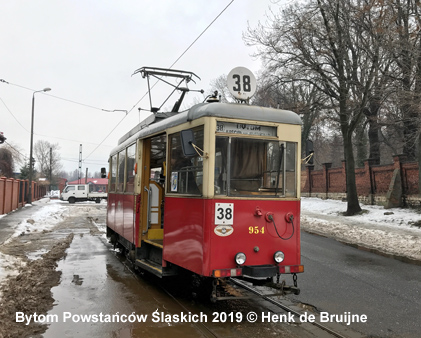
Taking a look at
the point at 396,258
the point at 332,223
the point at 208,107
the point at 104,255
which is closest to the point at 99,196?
the point at 332,223

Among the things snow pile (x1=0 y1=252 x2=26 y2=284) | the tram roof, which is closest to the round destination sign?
the tram roof

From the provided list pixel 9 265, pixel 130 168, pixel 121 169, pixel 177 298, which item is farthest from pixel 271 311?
pixel 9 265

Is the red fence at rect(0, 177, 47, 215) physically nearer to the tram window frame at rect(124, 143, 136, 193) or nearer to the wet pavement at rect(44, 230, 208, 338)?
the wet pavement at rect(44, 230, 208, 338)

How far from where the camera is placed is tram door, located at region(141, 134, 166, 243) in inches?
297

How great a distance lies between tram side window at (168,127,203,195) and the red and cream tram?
0.6 inches

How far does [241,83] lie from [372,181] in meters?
19.8

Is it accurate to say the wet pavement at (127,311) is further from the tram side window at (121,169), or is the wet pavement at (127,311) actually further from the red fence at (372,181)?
the red fence at (372,181)

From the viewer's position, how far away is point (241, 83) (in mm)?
6297

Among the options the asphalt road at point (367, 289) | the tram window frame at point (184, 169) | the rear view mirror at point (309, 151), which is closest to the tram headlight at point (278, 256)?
the asphalt road at point (367, 289)

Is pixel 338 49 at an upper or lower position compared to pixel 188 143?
upper

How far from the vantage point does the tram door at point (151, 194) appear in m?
7.55

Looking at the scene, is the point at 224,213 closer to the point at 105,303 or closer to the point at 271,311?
the point at 271,311

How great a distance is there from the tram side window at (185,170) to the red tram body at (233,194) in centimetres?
1

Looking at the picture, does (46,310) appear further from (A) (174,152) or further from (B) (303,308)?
(B) (303,308)
